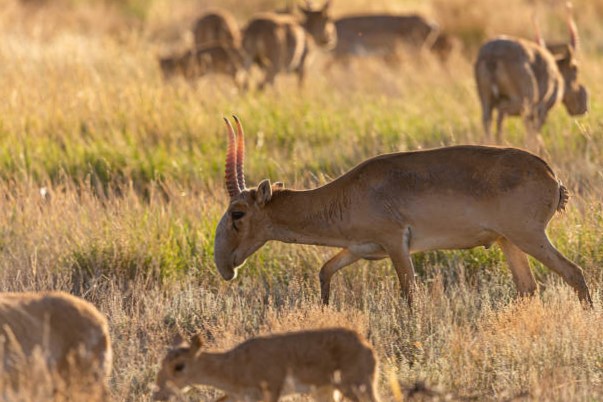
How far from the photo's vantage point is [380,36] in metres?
29.2

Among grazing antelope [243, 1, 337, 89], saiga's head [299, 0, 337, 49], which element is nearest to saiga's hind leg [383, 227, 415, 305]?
grazing antelope [243, 1, 337, 89]

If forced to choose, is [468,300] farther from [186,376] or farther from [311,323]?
[186,376]

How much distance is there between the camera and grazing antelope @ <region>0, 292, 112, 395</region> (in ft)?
21.2

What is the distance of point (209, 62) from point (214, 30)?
10.0 feet

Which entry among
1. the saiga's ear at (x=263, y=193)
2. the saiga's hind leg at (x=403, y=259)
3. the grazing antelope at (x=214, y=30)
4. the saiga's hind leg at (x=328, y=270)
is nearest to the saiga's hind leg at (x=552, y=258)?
the saiga's hind leg at (x=403, y=259)

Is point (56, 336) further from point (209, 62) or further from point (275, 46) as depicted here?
point (275, 46)

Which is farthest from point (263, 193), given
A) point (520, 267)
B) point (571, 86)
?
point (571, 86)

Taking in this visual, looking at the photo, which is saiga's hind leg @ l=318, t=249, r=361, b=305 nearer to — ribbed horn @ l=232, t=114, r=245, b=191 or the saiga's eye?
the saiga's eye

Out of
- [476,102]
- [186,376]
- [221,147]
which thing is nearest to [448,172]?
[186,376]

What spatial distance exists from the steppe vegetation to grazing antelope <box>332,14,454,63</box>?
285 inches

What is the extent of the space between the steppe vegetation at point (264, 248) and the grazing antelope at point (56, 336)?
4.17ft

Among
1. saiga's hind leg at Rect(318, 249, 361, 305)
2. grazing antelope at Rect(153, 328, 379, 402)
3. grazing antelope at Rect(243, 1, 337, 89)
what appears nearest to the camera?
grazing antelope at Rect(153, 328, 379, 402)

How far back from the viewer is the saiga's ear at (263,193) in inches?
375

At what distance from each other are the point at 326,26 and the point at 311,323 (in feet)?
62.9
